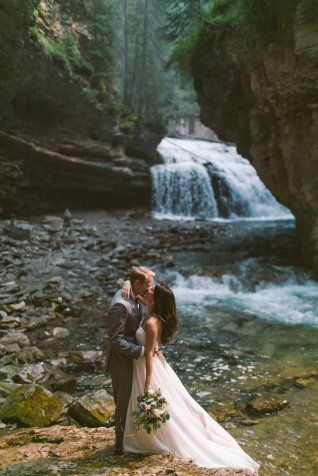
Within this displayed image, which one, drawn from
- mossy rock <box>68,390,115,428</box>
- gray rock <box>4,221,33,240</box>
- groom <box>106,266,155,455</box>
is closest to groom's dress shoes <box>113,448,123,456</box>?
groom <box>106,266,155,455</box>

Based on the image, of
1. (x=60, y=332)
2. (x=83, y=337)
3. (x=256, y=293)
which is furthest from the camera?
(x=256, y=293)

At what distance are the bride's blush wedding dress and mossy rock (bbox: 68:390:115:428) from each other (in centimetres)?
120

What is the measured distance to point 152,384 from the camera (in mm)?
3311

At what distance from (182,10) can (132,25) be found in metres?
7.01

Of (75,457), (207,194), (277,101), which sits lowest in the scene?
(75,457)

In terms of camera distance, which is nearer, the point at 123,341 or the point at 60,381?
the point at 123,341

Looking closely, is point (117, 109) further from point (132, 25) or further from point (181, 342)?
point (181, 342)

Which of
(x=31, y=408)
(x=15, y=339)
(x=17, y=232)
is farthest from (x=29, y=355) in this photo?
(x=17, y=232)

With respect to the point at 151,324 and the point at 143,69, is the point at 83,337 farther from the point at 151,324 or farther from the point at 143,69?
the point at 143,69

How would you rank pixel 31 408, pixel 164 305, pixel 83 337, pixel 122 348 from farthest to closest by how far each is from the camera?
pixel 83 337 → pixel 31 408 → pixel 164 305 → pixel 122 348

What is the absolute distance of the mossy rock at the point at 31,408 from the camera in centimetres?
443

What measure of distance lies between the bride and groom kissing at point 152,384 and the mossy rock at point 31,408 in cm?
143

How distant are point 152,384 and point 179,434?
47cm

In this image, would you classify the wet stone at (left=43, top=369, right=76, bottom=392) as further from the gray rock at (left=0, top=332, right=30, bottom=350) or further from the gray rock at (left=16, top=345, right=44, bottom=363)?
the gray rock at (left=0, top=332, right=30, bottom=350)
